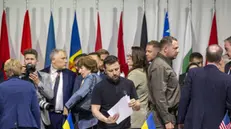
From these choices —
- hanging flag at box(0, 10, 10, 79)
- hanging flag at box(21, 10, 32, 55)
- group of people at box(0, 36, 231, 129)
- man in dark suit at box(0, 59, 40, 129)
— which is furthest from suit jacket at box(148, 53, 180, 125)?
hanging flag at box(0, 10, 10, 79)

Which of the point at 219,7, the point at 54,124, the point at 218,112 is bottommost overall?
the point at 54,124

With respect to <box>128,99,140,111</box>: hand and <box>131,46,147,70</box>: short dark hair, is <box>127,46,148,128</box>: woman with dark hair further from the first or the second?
<box>128,99,140,111</box>: hand

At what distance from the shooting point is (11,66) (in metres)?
5.30

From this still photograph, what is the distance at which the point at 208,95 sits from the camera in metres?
4.82

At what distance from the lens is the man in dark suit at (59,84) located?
629 cm

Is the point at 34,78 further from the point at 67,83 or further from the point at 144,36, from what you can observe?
the point at 144,36

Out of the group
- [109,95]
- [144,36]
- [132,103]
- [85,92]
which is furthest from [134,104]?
[144,36]

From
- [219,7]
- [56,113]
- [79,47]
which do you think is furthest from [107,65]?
[219,7]

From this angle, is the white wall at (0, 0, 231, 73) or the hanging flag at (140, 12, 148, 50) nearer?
the hanging flag at (140, 12, 148, 50)

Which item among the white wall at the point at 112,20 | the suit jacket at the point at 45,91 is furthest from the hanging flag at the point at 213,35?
the suit jacket at the point at 45,91

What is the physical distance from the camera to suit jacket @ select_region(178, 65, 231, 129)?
15.7ft

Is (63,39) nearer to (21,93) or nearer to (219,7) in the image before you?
(219,7)

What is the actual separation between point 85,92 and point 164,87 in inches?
36.4

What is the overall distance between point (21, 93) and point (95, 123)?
3.20ft
